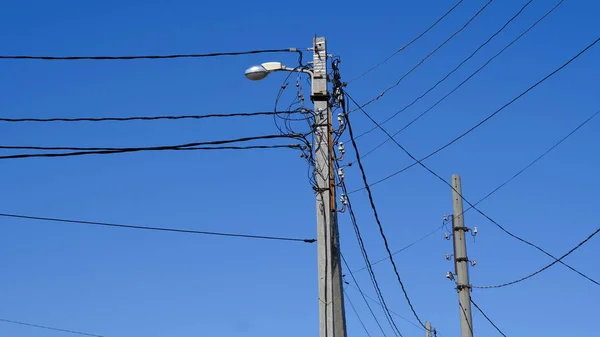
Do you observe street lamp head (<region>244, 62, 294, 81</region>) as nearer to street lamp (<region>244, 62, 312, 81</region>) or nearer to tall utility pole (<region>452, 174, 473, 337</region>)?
street lamp (<region>244, 62, 312, 81</region>)

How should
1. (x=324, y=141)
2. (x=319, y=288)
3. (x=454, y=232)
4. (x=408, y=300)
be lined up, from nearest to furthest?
(x=319, y=288)
(x=324, y=141)
(x=408, y=300)
(x=454, y=232)

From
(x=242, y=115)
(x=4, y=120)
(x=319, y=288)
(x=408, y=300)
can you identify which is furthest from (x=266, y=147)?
(x=408, y=300)

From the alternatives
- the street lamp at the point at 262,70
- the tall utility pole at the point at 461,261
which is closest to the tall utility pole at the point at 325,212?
the street lamp at the point at 262,70

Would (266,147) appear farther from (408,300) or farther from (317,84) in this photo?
(408,300)

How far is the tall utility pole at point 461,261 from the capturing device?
2303 cm

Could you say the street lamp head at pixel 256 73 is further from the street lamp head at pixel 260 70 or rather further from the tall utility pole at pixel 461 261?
the tall utility pole at pixel 461 261

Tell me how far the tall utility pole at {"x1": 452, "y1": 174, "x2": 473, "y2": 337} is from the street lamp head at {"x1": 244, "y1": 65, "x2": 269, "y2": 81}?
32.9 ft

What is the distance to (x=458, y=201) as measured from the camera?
79.4ft

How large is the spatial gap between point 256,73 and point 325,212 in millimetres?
2247

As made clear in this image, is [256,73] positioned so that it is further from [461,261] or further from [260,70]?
[461,261]

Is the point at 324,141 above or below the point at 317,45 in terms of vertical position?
below

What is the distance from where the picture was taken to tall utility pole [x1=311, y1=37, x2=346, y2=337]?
46.3 ft

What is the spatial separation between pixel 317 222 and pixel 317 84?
2.18m

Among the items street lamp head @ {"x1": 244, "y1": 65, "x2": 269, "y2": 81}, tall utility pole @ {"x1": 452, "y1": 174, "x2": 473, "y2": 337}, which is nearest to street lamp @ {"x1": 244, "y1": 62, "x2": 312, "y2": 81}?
street lamp head @ {"x1": 244, "y1": 65, "x2": 269, "y2": 81}
